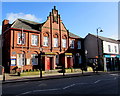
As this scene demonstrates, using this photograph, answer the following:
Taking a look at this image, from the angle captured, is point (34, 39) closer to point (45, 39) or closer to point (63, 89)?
point (45, 39)

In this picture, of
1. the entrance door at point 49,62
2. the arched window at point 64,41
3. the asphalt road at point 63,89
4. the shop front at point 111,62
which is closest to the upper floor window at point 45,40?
the entrance door at point 49,62

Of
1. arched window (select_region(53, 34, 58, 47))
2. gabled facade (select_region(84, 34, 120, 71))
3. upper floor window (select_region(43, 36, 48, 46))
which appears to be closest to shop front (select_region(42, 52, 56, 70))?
upper floor window (select_region(43, 36, 48, 46))

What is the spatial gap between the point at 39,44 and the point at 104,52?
14190mm

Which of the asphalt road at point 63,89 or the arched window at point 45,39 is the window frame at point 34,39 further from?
the asphalt road at point 63,89

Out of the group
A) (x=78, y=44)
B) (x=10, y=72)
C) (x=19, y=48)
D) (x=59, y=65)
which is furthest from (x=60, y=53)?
(x=10, y=72)

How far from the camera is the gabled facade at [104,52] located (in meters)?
27.7

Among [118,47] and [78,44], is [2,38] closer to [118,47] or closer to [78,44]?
[78,44]

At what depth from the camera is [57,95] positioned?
7363mm

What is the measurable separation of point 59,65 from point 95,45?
10.1 meters

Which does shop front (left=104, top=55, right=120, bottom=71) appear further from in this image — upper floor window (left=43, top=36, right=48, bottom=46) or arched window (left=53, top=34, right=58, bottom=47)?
upper floor window (left=43, top=36, right=48, bottom=46)

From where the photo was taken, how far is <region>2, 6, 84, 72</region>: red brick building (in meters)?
21.6

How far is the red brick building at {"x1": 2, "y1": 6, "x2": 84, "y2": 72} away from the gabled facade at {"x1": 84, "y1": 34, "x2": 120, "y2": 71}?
103 inches

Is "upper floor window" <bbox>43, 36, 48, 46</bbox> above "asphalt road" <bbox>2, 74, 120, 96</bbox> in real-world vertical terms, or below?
above

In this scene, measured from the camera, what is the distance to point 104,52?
27.8m
